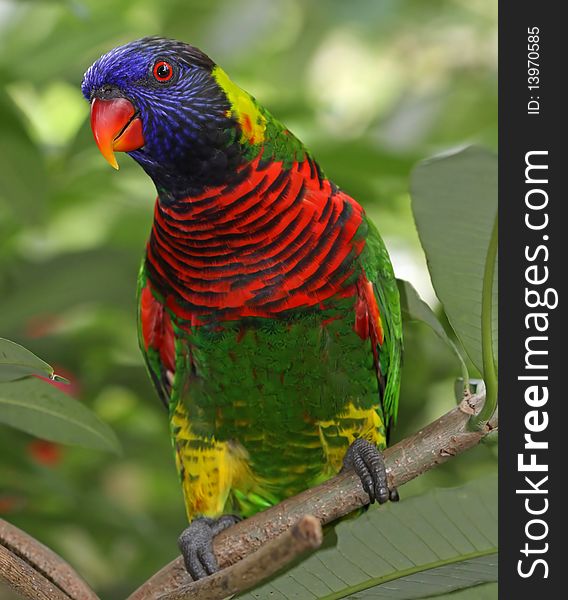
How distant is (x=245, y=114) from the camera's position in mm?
1523

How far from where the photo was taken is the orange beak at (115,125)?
4.74 ft

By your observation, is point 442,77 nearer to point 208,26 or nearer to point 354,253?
point 208,26

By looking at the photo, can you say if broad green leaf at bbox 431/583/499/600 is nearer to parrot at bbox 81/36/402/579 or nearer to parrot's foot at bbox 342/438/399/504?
parrot's foot at bbox 342/438/399/504

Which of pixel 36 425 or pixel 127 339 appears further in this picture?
pixel 127 339

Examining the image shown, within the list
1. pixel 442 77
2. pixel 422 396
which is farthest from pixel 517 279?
pixel 442 77

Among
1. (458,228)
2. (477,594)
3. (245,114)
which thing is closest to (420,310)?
(458,228)

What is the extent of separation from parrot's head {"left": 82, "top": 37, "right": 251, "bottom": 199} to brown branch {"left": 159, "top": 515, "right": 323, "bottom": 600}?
0.86 m

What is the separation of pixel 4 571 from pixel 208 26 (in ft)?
7.21

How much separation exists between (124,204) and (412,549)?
145 centimetres

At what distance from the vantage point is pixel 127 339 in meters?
2.43

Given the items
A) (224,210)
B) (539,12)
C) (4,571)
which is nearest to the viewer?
(4,571)

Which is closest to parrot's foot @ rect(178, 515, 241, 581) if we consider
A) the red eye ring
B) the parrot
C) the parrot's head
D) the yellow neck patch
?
the parrot

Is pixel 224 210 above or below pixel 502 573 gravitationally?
above

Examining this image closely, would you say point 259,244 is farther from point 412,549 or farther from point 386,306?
point 412,549
